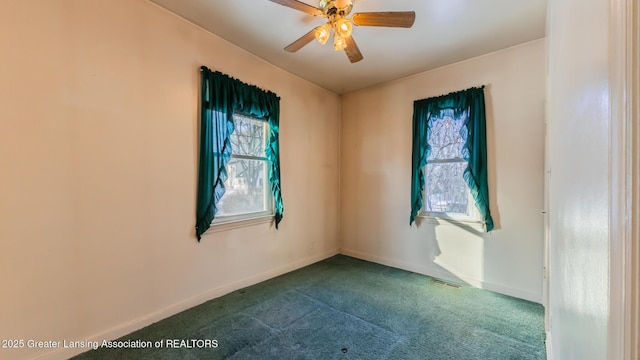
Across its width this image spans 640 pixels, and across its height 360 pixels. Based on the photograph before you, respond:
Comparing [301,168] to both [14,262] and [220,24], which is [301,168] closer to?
[220,24]

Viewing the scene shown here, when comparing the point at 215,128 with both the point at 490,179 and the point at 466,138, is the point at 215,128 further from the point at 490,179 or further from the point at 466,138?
the point at 490,179

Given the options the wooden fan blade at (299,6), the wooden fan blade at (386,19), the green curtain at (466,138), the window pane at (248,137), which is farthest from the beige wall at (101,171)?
the green curtain at (466,138)

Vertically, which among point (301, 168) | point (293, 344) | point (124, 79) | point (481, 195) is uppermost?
point (124, 79)

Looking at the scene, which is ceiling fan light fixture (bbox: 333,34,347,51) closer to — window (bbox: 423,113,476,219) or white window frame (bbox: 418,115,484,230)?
window (bbox: 423,113,476,219)

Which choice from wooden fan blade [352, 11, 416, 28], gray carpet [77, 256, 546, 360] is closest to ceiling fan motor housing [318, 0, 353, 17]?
wooden fan blade [352, 11, 416, 28]

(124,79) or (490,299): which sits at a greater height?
(124,79)

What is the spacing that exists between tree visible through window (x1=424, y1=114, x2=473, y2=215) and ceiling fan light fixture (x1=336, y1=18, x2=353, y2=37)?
1.90 metres

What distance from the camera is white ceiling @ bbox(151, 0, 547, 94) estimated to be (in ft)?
7.17

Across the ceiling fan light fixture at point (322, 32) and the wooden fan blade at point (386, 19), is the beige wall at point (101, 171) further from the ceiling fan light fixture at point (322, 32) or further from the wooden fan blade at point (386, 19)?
the wooden fan blade at point (386, 19)

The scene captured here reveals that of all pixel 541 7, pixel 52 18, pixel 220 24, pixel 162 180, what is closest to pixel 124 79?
pixel 52 18

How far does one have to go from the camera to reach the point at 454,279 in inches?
125

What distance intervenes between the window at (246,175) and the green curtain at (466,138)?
194 cm

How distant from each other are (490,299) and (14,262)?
12.9ft

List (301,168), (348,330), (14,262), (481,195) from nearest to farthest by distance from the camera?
(14,262)
(348,330)
(481,195)
(301,168)
